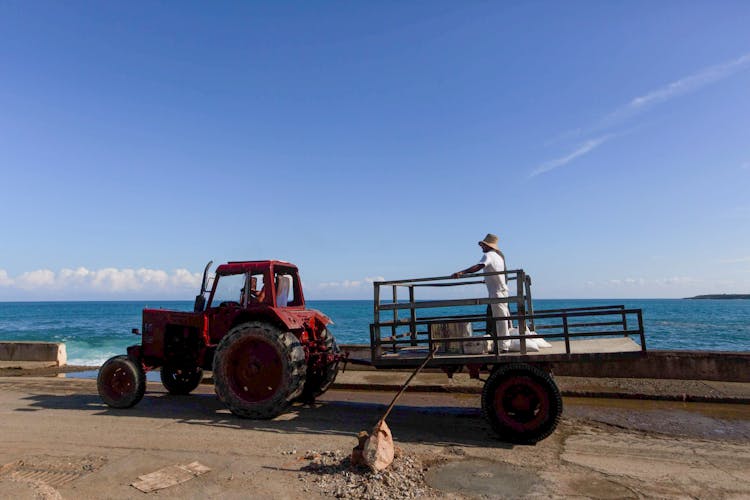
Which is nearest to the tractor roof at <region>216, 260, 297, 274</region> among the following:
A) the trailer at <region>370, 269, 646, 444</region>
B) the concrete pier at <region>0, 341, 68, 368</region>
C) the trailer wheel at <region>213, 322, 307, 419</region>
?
the trailer wheel at <region>213, 322, 307, 419</region>

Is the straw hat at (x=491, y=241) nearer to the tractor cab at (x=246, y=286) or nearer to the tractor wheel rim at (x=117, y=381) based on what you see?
the tractor cab at (x=246, y=286)

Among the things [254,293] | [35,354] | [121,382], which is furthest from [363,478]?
[35,354]

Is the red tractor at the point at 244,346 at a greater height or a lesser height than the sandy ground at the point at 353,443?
greater

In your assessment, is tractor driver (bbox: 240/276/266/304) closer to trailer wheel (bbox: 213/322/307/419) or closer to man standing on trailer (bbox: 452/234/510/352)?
trailer wheel (bbox: 213/322/307/419)

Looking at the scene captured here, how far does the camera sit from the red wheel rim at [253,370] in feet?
23.6

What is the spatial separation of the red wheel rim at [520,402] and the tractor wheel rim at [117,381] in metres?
6.05

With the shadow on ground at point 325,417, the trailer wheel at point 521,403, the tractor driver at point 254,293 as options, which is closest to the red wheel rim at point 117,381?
the shadow on ground at point 325,417

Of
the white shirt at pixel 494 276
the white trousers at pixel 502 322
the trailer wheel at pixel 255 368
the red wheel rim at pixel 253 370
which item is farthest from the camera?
the red wheel rim at pixel 253 370

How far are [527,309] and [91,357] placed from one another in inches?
1043

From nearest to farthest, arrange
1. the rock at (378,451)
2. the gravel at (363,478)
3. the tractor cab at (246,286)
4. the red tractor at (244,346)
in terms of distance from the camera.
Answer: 1. the gravel at (363,478)
2. the rock at (378,451)
3. the red tractor at (244,346)
4. the tractor cab at (246,286)

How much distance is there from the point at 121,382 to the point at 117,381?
0.08 metres

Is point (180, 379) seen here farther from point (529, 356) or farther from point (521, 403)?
point (529, 356)

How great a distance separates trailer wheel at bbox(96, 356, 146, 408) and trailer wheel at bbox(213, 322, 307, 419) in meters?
1.73

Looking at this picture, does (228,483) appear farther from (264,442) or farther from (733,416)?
(733,416)
